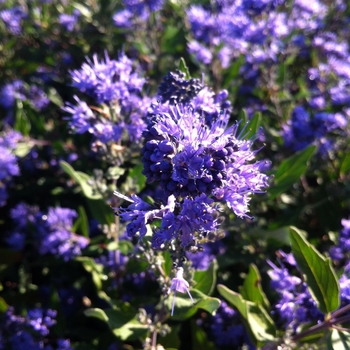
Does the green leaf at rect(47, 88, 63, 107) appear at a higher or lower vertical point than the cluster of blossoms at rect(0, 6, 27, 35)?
lower

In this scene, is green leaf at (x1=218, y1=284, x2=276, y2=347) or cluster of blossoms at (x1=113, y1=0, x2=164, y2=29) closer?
green leaf at (x1=218, y1=284, x2=276, y2=347)

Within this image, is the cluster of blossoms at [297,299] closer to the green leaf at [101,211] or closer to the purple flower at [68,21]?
the green leaf at [101,211]

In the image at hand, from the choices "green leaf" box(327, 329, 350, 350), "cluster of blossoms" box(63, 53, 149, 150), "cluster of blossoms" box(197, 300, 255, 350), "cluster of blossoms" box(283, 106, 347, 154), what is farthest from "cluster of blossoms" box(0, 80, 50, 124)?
"green leaf" box(327, 329, 350, 350)

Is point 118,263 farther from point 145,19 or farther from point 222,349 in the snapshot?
point 145,19

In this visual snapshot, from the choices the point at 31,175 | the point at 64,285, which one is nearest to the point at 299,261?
the point at 64,285

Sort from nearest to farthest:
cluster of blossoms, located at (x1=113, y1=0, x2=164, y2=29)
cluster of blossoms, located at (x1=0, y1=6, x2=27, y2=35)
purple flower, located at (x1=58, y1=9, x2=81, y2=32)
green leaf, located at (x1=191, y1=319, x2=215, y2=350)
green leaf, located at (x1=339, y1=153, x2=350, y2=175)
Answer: green leaf, located at (x1=191, y1=319, x2=215, y2=350), green leaf, located at (x1=339, y1=153, x2=350, y2=175), cluster of blossoms, located at (x1=113, y1=0, x2=164, y2=29), purple flower, located at (x1=58, y1=9, x2=81, y2=32), cluster of blossoms, located at (x1=0, y1=6, x2=27, y2=35)

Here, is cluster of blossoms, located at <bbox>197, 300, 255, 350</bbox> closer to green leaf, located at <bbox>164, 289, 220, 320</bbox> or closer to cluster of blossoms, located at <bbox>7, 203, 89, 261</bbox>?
green leaf, located at <bbox>164, 289, 220, 320</bbox>

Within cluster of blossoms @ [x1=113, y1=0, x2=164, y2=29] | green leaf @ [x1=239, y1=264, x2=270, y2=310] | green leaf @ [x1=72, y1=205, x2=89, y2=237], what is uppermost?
cluster of blossoms @ [x1=113, y1=0, x2=164, y2=29]

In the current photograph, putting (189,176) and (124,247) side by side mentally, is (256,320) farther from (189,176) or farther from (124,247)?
(189,176)
